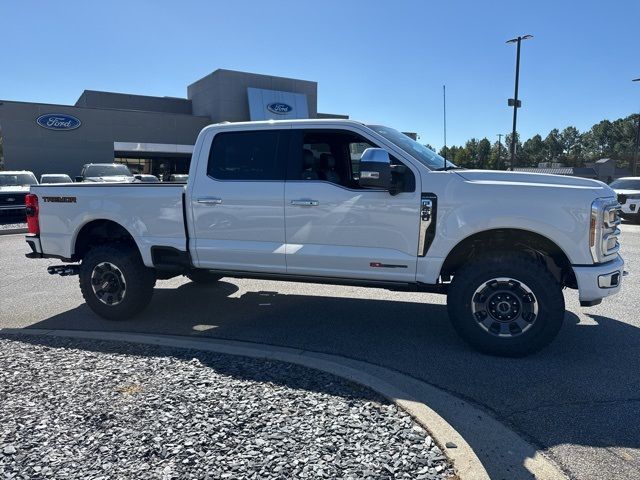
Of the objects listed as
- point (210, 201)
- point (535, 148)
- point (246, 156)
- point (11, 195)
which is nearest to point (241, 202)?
point (210, 201)

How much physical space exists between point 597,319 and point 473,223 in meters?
2.43

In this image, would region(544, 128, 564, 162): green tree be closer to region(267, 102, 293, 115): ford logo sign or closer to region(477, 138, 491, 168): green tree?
region(477, 138, 491, 168): green tree

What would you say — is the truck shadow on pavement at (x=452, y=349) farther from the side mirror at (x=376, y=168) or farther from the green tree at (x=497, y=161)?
the green tree at (x=497, y=161)

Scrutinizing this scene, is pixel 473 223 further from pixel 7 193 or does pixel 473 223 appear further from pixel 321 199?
pixel 7 193

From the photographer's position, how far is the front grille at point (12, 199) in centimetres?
1659

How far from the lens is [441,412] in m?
3.48

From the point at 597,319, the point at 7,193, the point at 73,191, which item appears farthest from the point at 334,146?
the point at 7,193

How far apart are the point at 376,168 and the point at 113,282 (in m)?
3.31

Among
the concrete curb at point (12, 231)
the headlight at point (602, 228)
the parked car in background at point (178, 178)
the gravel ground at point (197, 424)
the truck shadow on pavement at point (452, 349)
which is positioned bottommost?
the truck shadow on pavement at point (452, 349)

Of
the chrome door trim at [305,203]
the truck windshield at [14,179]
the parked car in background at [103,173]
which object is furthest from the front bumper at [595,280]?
the truck windshield at [14,179]

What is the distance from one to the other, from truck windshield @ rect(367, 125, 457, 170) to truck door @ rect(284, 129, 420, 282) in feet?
Answer: 0.69

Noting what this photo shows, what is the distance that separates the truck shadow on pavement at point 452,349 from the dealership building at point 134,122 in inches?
944

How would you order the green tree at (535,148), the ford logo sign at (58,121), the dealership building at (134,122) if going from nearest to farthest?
the dealership building at (134,122)
the ford logo sign at (58,121)
the green tree at (535,148)

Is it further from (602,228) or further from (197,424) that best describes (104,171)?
(602,228)
